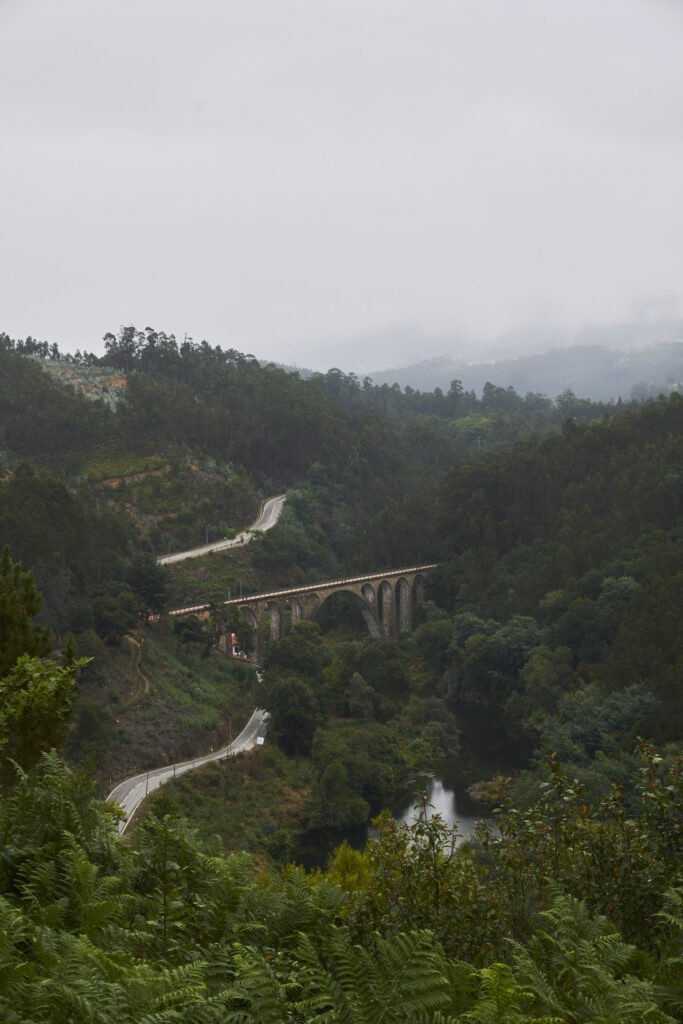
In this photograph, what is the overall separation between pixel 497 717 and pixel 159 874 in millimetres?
35157

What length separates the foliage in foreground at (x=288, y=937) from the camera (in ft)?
13.8

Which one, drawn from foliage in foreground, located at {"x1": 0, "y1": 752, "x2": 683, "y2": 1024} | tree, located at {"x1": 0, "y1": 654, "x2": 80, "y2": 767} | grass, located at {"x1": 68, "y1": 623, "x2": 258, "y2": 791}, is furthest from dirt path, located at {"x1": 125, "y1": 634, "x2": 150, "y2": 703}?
foliage in foreground, located at {"x1": 0, "y1": 752, "x2": 683, "y2": 1024}

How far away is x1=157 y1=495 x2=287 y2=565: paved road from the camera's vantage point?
49.6m

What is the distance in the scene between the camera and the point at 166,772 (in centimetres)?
2828

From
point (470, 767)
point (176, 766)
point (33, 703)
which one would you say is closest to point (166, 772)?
point (176, 766)

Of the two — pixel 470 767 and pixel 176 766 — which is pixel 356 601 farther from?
pixel 176 766

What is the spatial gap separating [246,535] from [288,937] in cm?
4948

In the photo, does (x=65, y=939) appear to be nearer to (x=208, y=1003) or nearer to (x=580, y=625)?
(x=208, y=1003)

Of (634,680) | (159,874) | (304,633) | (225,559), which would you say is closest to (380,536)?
(225,559)

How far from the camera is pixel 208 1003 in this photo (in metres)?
4.14

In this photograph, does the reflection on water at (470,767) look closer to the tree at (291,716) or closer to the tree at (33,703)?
the tree at (291,716)

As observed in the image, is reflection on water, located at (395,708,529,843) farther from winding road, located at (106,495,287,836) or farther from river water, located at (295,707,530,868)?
winding road, located at (106,495,287,836)

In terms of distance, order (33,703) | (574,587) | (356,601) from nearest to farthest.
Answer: (33,703), (574,587), (356,601)

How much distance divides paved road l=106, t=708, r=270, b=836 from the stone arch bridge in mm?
7588
